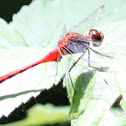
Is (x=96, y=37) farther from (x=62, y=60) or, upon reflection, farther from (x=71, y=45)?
(x=62, y=60)

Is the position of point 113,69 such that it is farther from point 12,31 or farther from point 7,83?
point 12,31

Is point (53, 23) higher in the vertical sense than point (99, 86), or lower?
higher

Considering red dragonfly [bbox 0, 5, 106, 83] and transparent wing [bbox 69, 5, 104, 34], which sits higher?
transparent wing [bbox 69, 5, 104, 34]

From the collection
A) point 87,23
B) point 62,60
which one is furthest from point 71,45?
point 87,23

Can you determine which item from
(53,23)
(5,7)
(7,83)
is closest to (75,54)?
(7,83)

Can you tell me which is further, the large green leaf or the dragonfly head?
the dragonfly head

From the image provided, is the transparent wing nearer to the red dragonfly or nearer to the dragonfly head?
the red dragonfly

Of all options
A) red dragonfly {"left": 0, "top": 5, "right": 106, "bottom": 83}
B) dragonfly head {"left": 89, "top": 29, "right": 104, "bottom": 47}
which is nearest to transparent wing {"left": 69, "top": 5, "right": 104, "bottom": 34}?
red dragonfly {"left": 0, "top": 5, "right": 106, "bottom": 83}

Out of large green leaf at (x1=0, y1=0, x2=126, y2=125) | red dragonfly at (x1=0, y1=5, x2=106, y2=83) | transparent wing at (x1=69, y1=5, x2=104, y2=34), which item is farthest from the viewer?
transparent wing at (x1=69, y1=5, x2=104, y2=34)
